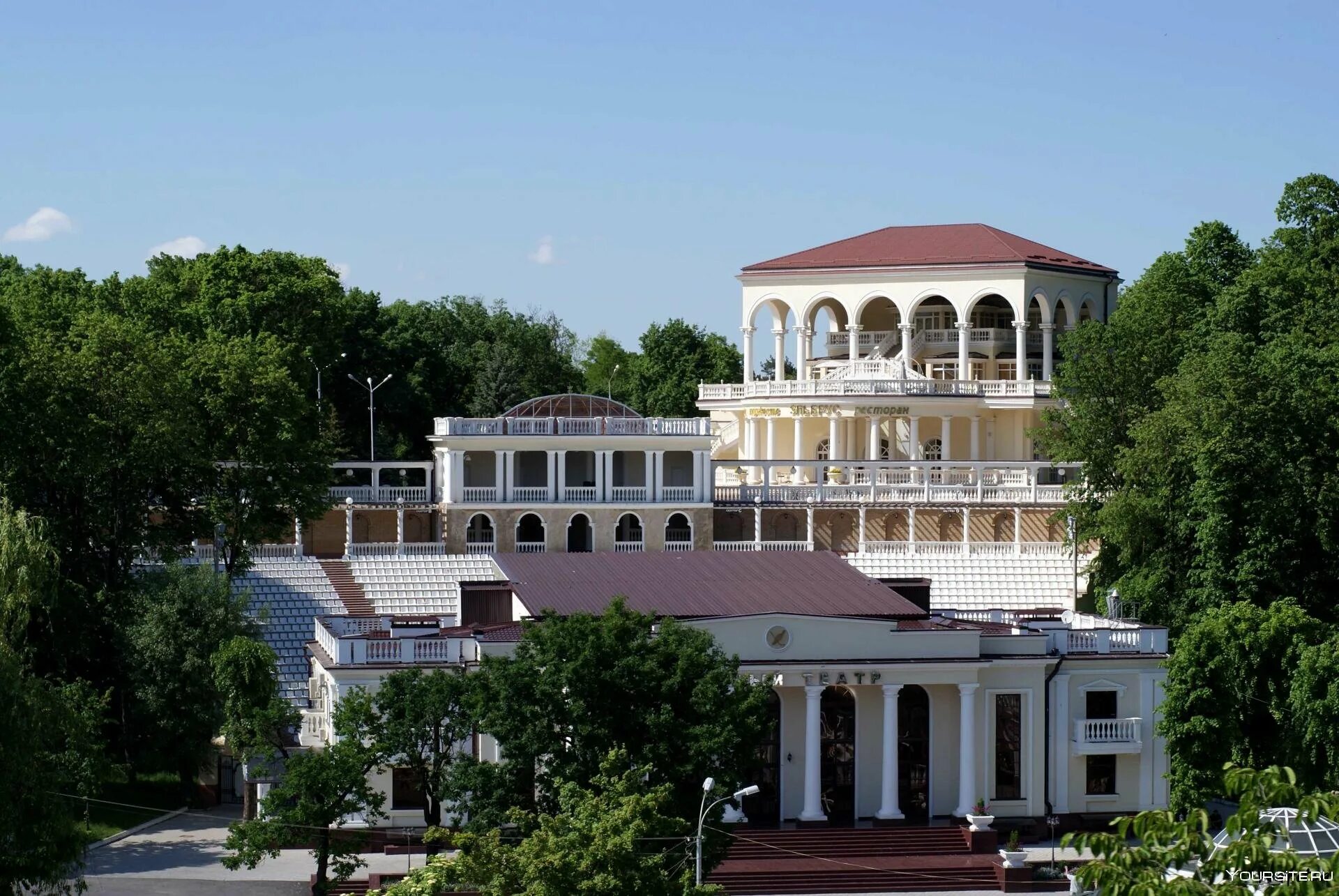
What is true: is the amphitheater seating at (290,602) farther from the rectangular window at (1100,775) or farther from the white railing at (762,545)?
the rectangular window at (1100,775)

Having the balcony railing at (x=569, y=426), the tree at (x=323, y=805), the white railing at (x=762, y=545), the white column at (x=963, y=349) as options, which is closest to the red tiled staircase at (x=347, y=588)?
the balcony railing at (x=569, y=426)

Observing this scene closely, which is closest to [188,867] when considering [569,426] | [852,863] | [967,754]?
Answer: [852,863]

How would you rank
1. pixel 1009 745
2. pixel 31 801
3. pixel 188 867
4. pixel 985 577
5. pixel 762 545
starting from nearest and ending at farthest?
pixel 31 801
pixel 188 867
pixel 1009 745
pixel 985 577
pixel 762 545

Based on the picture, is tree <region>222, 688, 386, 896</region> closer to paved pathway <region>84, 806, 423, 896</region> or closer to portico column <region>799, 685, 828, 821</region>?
paved pathway <region>84, 806, 423, 896</region>

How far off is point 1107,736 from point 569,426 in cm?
2896

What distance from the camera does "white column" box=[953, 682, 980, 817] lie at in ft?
154

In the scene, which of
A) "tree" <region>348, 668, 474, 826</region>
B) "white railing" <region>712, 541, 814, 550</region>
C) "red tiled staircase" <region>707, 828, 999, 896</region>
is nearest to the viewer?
"tree" <region>348, 668, 474, 826</region>

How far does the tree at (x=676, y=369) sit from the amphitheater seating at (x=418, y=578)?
122 feet

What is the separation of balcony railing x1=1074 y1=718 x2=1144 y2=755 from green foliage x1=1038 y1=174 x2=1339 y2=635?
30.6 feet

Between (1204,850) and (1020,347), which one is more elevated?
(1020,347)

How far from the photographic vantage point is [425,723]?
4131 centimetres

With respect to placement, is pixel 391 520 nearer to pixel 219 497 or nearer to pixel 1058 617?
pixel 219 497

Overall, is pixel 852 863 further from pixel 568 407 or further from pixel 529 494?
pixel 568 407

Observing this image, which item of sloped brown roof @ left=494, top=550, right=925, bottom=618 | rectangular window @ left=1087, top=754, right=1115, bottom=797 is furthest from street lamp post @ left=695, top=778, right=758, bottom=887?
rectangular window @ left=1087, top=754, right=1115, bottom=797
